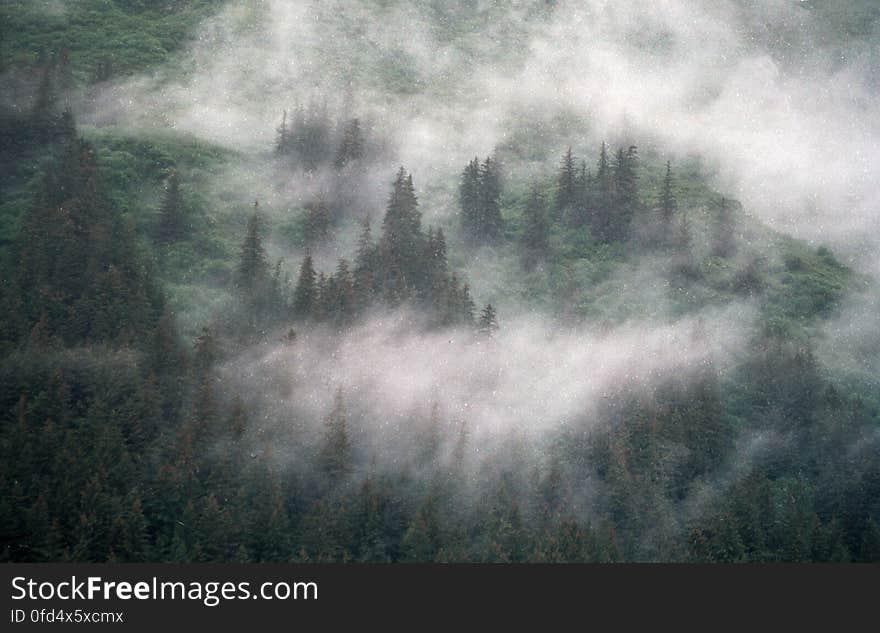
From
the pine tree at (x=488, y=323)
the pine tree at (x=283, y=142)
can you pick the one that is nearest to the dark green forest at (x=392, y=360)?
the pine tree at (x=488, y=323)

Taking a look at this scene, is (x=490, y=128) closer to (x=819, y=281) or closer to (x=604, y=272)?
(x=604, y=272)

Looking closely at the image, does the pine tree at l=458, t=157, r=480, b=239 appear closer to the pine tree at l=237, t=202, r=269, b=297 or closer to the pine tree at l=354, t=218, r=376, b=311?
the pine tree at l=354, t=218, r=376, b=311

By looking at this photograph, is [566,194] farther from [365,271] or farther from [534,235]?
[365,271]

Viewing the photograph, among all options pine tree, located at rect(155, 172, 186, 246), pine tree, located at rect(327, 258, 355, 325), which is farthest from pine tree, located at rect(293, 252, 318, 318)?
pine tree, located at rect(155, 172, 186, 246)

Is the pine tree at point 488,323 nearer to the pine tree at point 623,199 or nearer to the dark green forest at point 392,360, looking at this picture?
the dark green forest at point 392,360

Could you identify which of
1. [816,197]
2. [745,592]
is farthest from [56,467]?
[816,197]
